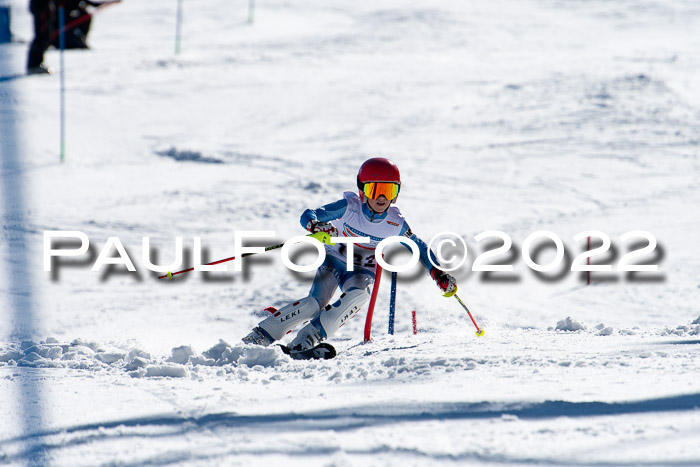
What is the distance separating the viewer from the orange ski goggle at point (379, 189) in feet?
16.1

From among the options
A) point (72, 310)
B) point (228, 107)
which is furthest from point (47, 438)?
point (228, 107)

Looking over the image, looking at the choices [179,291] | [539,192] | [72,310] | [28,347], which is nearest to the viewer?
[28,347]

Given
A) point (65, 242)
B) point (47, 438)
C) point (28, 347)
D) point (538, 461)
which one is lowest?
point (65, 242)

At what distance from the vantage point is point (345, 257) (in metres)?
5.12

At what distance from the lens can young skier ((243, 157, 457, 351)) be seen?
15.8ft

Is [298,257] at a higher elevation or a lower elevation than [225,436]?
lower

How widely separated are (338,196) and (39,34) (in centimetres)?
839

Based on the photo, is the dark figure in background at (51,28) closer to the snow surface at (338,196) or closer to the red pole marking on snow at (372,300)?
the snow surface at (338,196)

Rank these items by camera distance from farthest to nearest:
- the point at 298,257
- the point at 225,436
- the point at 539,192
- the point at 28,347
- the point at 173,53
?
the point at 173,53 < the point at 539,192 < the point at 298,257 < the point at 28,347 < the point at 225,436

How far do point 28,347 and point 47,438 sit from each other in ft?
5.96

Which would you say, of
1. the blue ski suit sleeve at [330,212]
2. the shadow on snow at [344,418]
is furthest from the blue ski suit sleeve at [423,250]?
the shadow on snow at [344,418]

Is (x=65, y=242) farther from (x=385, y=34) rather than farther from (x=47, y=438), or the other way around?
(x=385, y=34)

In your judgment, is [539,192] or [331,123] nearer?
[539,192]

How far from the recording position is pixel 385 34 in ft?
63.5
